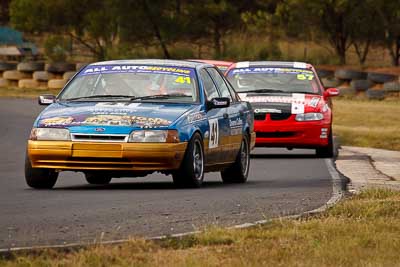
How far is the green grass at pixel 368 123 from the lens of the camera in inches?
1004

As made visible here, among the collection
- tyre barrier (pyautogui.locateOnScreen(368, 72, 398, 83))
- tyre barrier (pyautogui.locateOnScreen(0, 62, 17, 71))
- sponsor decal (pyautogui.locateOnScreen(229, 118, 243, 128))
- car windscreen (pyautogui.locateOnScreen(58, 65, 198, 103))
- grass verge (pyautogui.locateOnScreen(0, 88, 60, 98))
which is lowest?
grass verge (pyautogui.locateOnScreen(0, 88, 60, 98))

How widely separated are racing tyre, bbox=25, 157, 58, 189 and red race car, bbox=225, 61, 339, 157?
7289mm

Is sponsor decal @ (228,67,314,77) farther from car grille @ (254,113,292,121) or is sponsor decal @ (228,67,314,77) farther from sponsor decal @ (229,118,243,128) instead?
sponsor decal @ (229,118,243,128)

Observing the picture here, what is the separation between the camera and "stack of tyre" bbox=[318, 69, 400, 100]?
127 ft

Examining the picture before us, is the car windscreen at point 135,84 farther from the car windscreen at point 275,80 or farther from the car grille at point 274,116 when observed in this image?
the car windscreen at point 275,80

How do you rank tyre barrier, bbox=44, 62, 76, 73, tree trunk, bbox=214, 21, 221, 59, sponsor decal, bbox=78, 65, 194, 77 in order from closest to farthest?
sponsor decal, bbox=78, 65, 194, 77 < tyre barrier, bbox=44, 62, 76, 73 < tree trunk, bbox=214, 21, 221, 59

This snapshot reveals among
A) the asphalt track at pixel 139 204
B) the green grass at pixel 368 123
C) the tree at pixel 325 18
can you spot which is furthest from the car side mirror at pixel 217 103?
the tree at pixel 325 18

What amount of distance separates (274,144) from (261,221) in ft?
34.5

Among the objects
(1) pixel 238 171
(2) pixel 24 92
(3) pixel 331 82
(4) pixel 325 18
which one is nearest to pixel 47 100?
(1) pixel 238 171

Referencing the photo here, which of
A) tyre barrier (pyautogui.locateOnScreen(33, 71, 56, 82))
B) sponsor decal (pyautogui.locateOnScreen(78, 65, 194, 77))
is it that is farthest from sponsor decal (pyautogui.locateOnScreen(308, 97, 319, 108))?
tyre barrier (pyautogui.locateOnScreen(33, 71, 56, 82))

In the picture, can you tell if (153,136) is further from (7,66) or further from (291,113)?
(7,66)

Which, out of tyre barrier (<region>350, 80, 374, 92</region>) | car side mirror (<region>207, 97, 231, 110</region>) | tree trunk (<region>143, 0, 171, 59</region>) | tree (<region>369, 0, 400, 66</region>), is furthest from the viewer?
tree trunk (<region>143, 0, 171, 59</region>)

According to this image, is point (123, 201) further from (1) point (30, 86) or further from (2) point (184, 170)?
(1) point (30, 86)

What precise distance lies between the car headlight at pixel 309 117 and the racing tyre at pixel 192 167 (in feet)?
23.1
